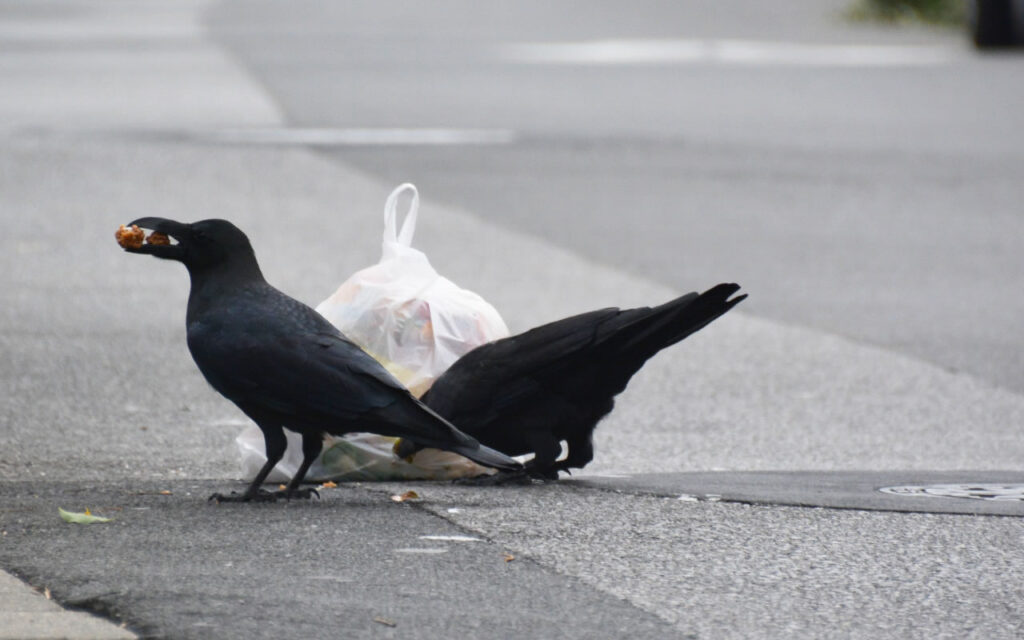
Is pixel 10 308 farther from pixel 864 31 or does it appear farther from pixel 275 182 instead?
pixel 864 31

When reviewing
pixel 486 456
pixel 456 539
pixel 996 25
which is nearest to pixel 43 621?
pixel 456 539

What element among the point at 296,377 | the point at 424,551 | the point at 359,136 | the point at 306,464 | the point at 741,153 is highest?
the point at 741,153

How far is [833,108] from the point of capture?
59.7ft

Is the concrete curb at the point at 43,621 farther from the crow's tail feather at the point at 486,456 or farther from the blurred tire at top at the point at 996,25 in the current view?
the blurred tire at top at the point at 996,25

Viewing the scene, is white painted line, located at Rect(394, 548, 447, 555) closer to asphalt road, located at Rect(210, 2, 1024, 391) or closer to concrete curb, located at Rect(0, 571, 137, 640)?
concrete curb, located at Rect(0, 571, 137, 640)

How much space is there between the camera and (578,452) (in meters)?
5.09

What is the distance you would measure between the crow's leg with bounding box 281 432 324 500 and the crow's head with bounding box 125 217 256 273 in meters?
0.51

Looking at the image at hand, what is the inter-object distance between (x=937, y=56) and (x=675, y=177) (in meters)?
12.1

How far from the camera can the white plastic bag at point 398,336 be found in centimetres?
515

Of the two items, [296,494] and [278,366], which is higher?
[278,366]

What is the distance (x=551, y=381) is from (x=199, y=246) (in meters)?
1.04

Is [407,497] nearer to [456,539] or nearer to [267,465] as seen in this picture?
[267,465]

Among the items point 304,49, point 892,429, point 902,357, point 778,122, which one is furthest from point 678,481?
point 304,49

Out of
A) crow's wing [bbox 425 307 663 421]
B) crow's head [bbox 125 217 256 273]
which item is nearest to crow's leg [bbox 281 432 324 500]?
crow's wing [bbox 425 307 663 421]
